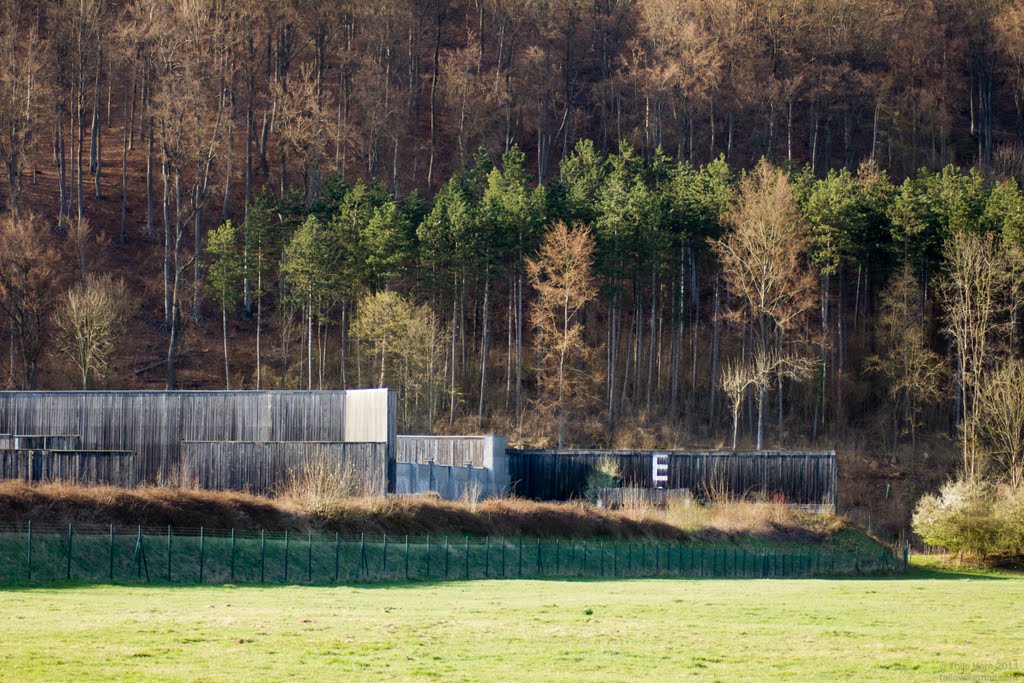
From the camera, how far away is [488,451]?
2207 inches

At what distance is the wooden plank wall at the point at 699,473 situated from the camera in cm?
5662

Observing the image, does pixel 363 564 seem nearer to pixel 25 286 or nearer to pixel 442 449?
pixel 442 449

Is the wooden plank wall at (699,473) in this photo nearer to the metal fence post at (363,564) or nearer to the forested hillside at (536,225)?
the forested hillside at (536,225)

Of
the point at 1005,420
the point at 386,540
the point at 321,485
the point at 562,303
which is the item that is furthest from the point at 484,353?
the point at 386,540

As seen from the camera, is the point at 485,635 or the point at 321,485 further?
the point at 321,485

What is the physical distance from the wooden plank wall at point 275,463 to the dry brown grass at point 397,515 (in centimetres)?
280

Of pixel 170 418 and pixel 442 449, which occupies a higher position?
pixel 170 418

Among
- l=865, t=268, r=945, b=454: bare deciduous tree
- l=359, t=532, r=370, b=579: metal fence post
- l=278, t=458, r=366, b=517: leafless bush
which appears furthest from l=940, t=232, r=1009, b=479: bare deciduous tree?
l=359, t=532, r=370, b=579: metal fence post

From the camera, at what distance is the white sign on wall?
5694 centimetres

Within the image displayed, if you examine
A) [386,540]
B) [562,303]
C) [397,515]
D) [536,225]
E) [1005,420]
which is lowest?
[386,540]

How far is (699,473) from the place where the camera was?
2245 inches

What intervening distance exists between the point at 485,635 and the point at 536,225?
49.6m

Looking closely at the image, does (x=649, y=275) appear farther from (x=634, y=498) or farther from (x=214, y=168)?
(x=214, y=168)

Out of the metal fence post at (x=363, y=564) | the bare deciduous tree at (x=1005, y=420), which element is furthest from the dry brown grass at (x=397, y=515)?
the bare deciduous tree at (x=1005, y=420)
